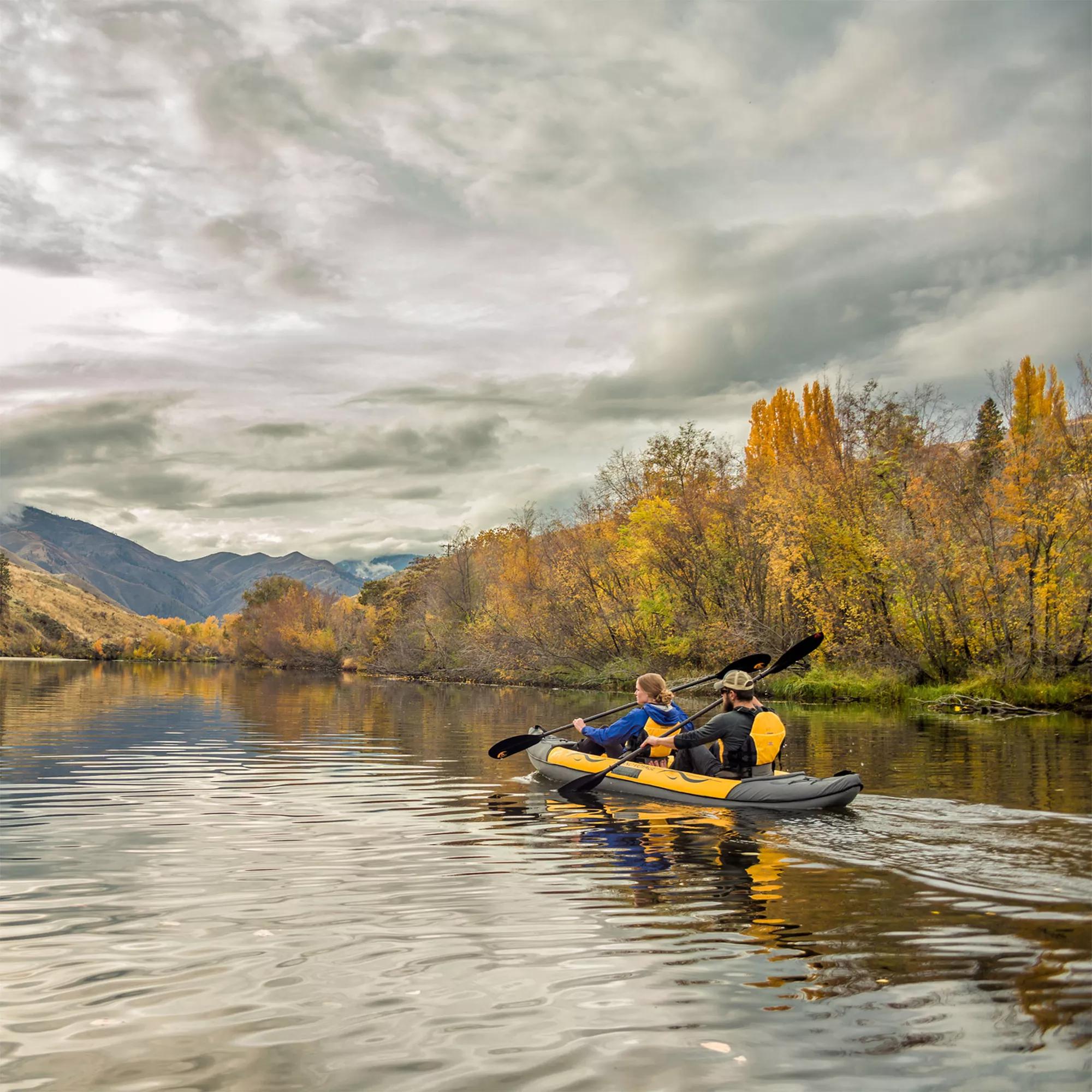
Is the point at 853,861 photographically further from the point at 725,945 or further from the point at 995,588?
the point at 995,588

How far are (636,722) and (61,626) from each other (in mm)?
145676

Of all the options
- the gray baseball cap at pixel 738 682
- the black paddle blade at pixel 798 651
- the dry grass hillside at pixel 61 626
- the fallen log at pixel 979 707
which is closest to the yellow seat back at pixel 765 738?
the gray baseball cap at pixel 738 682

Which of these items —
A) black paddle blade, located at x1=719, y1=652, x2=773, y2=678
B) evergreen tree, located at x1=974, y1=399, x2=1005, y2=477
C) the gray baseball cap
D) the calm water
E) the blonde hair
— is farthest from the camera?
evergreen tree, located at x1=974, y1=399, x2=1005, y2=477

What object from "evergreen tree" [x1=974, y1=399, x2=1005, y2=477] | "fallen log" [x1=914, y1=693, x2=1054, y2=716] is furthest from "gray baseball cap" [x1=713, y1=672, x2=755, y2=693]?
"evergreen tree" [x1=974, y1=399, x2=1005, y2=477]

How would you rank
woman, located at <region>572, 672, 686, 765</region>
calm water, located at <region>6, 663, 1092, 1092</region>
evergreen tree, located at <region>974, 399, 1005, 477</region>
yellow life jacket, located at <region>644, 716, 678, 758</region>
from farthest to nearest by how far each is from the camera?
evergreen tree, located at <region>974, 399, 1005, 477</region> → woman, located at <region>572, 672, 686, 765</region> → yellow life jacket, located at <region>644, 716, 678, 758</region> → calm water, located at <region>6, 663, 1092, 1092</region>

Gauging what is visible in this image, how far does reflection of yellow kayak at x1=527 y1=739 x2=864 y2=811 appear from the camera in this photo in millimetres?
11000

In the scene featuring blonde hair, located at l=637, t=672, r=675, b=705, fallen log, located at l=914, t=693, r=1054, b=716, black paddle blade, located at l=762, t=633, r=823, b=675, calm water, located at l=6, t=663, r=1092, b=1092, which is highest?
black paddle blade, located at l=762, t=633, r=823, b=675

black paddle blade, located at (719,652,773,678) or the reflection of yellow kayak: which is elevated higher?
black paddle blade, located at (719,652,773,678)

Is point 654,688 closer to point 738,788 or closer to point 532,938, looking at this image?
point 738,788

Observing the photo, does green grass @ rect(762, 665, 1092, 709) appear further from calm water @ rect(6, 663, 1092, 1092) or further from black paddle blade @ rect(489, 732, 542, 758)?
black paddle blade @ rect(489, 732, 542, 758)

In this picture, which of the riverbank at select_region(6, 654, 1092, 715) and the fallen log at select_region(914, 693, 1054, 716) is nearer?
the fallen log at select_region(914, 693, 1054, 716)

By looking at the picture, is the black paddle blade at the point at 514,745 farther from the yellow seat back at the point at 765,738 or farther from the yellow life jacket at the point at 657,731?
the yellow seat back at the point at 765,738

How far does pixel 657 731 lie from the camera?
13211 millimetres

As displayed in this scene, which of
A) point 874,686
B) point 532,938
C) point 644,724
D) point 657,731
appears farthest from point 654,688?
point 874,686
